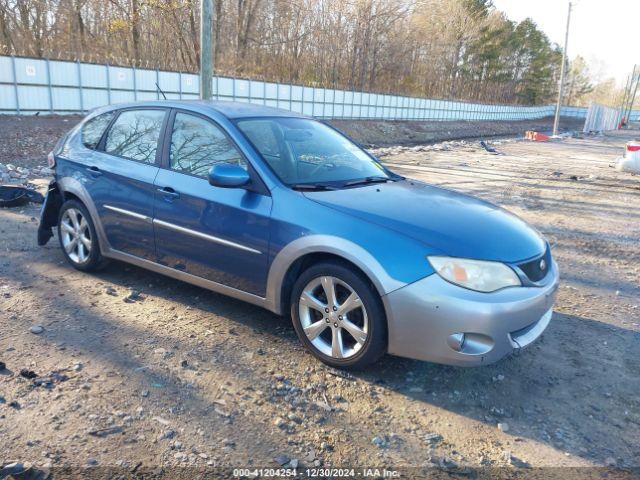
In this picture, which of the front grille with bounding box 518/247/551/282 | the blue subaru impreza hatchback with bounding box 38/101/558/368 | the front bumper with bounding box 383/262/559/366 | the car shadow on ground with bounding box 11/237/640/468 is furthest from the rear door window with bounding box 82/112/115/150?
the front grille with bounding box 518/247/551/282

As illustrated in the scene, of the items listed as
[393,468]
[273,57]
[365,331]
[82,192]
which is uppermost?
[273,57]

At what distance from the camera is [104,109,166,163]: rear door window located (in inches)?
174

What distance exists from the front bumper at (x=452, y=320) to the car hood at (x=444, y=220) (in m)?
0.26

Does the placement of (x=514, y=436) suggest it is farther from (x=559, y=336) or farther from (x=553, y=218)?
(x=553, y=218)

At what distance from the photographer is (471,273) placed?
122 inches

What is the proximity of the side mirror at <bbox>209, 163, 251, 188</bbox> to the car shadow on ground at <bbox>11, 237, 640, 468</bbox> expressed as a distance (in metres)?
1.14

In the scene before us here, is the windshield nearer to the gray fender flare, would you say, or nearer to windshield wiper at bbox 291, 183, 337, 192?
windshield wiper at bbox 291, 183, 337, 192

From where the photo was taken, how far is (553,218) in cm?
865

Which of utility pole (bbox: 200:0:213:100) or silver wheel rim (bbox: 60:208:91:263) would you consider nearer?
silver wheel rim (bbox: 60:208:91:263)

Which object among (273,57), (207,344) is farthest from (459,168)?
(273,57)

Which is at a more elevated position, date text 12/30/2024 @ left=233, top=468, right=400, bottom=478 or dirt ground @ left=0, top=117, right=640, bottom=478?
dirt ground @ left=0, top=117, right=640, bottom=478

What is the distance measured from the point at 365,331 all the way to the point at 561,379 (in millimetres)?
1431

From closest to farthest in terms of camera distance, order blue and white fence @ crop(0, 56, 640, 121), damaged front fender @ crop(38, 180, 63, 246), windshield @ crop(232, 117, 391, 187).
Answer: windshield @ crop(232, 117, 391, 187)
damaged front fender @ crop(38, 180, 63, 246)
blue and white fence @ crop(0, 56, 640, 121)

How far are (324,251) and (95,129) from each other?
9.76 feet
